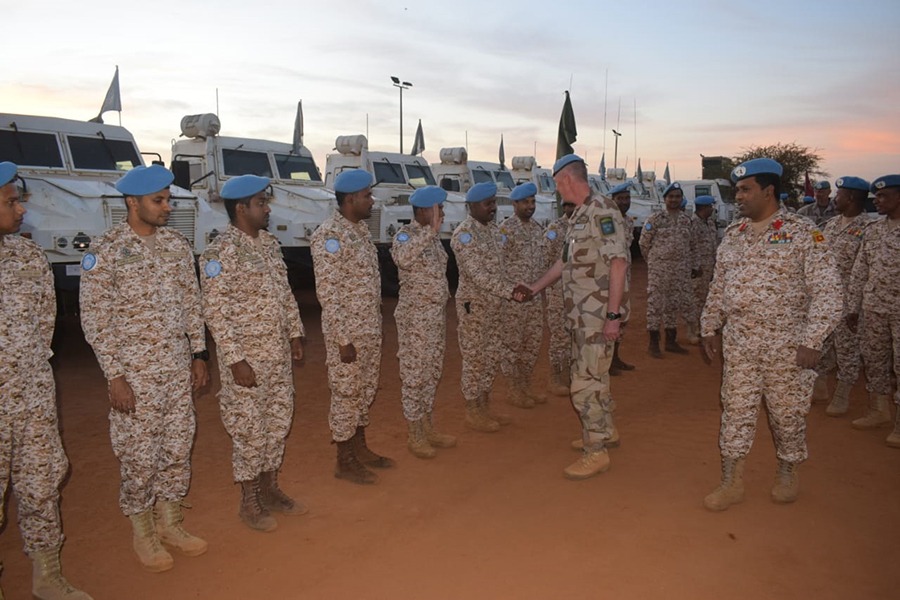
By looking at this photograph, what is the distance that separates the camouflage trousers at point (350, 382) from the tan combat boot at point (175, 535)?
0.98m

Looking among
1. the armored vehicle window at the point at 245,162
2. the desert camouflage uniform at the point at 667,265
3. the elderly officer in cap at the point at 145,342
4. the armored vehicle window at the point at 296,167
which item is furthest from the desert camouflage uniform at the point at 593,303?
the armored vehicle window at the point at 296,167

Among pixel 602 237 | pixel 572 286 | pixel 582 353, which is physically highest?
pixel 602 237

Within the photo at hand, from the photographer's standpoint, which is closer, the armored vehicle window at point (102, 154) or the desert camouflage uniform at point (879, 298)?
the desert camouflage uniform at point (879, 298)

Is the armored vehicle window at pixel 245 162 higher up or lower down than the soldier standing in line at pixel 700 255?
higher up

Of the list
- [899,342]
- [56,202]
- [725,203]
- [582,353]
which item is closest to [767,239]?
[582,353]

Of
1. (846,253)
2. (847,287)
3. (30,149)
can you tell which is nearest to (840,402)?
(847,287)

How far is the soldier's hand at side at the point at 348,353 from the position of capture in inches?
145

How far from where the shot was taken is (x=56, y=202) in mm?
6293

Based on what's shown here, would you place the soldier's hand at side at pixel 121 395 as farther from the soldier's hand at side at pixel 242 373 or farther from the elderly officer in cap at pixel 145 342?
the soldier's hand at side at pixel 242 373

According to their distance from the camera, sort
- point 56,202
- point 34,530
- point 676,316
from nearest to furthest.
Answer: point 34,530 < point 56,202 < point 676,316

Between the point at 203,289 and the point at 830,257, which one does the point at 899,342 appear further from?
the point at 203,289

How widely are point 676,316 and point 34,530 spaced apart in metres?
6.30

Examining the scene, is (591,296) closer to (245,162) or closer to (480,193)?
(480,193)

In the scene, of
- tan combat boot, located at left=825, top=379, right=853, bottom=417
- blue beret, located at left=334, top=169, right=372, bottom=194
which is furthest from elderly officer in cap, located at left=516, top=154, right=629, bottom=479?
tan combat boot, located at left=825, top=379, right=853, bottom=417
